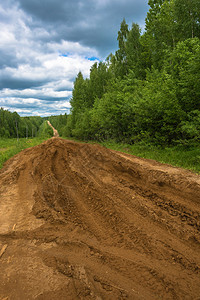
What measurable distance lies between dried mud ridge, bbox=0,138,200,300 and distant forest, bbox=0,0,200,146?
5305mm

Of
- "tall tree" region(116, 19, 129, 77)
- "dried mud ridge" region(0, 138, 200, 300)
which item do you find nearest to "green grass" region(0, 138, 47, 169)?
"dried mud ridge" region(0, 138, 200, 300)

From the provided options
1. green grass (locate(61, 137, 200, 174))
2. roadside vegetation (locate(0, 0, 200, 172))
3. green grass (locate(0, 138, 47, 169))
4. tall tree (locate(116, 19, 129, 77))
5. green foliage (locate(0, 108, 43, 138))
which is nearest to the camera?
green grass (locate(61, 137, 200, 174))

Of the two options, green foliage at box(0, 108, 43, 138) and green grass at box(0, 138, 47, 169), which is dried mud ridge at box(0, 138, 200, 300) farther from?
green foliage at box(0, 108, 43, 138)

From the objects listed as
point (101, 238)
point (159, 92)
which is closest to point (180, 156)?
point (159, 92)

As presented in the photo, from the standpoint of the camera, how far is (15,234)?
4.01 meters

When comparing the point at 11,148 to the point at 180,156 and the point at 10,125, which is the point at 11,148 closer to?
the point at 180,156

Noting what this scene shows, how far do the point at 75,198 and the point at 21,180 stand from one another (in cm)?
344

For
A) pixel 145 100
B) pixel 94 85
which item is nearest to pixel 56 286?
pixel 145 100

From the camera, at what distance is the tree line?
1034 centimetres

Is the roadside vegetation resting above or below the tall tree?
below

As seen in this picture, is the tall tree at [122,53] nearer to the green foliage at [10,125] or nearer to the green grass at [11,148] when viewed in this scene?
the green grass at [11,148]

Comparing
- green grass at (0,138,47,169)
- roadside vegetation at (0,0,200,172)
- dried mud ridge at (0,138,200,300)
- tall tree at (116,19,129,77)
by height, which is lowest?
dried mud ridge at (0,138,200,300)

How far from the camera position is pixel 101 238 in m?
3.82

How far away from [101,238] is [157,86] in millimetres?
11918
